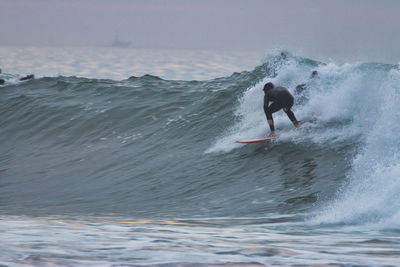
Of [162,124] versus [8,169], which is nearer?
[8,169]

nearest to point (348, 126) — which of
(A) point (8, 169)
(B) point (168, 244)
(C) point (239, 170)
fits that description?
(C) point (239, 170)

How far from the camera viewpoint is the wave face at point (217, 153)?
9.55 m

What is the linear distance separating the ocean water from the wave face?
0.04 metres

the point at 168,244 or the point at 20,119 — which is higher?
the point at 20,119

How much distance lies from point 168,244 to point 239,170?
5797 millimetres

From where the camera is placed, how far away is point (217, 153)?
541 inches

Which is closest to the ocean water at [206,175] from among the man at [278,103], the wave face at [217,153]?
the wave face at [217,153]

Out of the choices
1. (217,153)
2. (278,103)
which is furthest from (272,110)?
(217,153)

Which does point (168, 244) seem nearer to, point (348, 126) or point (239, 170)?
point (239, 170)

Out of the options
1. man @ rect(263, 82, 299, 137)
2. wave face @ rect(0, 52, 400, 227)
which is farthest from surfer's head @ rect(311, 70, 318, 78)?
man @ rect(263, 82, 299, 137)

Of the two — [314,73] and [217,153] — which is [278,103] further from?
[314,73]

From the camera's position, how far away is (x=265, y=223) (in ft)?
26.8

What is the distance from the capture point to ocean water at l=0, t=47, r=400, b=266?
6.21 meters

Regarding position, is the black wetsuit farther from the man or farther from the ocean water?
the ocean water
